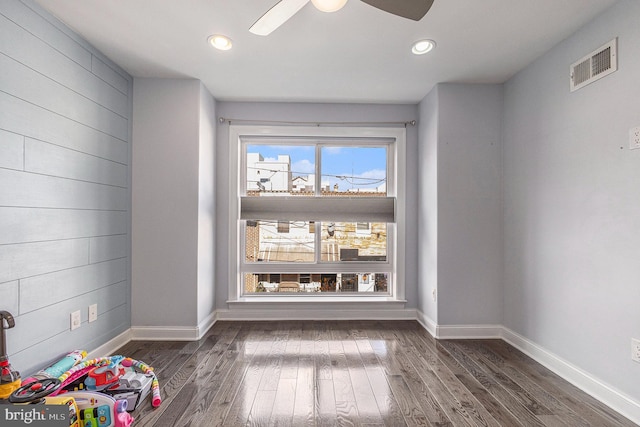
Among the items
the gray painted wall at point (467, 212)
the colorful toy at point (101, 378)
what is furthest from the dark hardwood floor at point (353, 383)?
the gray painted wall at point (467, 212)

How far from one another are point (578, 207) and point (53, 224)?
11.1ft

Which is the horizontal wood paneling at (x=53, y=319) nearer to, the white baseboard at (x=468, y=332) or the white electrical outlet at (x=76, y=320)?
the white electrical outlet at (x=76, y=320)

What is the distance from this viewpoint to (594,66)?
2119mm

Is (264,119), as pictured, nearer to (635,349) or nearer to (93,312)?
(93,312)

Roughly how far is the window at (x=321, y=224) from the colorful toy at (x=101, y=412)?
1970 millimetres

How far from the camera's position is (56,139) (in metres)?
2.14

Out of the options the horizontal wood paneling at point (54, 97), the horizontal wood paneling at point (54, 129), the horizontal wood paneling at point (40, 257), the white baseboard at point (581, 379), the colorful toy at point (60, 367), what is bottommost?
the white baseboard at point (581, 379)

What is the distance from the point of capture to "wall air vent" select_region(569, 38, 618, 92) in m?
2.00

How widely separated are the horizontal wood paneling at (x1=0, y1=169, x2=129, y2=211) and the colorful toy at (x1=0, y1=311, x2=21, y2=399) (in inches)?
23.3

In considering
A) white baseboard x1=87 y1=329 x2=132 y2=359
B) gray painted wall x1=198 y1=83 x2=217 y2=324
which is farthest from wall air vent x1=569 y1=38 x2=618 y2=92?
white baseboard x1=87 y1=329 x2=132 y2=359

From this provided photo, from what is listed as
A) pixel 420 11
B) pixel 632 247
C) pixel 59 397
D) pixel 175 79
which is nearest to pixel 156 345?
pixel 59 397

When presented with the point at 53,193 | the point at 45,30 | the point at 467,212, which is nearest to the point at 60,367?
the point at 53,193

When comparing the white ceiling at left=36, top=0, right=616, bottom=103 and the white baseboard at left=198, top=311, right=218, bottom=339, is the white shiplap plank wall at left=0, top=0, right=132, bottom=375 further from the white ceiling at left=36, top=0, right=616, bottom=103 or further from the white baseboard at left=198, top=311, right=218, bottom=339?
the white baseboard at left=198, top=311, right=218, bottom=339

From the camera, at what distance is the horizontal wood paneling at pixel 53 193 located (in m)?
1.82
